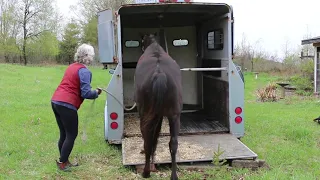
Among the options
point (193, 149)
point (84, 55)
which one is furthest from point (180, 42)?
point (84, 55)

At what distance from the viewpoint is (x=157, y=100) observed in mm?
4102

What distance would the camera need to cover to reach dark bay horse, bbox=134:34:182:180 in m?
4.12

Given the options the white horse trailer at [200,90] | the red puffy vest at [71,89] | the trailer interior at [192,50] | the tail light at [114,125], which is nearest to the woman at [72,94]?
the red puffy vest at [71,89]

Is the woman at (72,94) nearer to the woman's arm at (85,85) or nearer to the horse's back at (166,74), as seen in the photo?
the woman's arm at (85,85)

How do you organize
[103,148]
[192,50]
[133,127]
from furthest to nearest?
[192,50] < [133,127] < [103,148]

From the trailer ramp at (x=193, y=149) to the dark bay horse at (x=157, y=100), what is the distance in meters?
0.43

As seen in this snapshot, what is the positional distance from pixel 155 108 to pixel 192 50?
469cm

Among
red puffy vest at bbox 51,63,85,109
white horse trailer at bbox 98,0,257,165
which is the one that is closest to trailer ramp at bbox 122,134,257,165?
white horse trailer at bbox 98,0,257,165

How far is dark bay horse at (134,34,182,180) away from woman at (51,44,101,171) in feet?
2.26

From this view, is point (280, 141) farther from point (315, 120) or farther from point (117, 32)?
point (117, 32)

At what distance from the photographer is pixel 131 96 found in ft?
28.4

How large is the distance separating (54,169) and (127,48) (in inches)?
168

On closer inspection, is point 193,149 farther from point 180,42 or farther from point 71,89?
point 180,42

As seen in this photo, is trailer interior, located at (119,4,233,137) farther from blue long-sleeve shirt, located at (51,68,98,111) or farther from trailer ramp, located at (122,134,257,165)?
blue long-sleeve shirt, located at (51,68,98,111)
